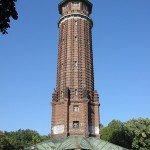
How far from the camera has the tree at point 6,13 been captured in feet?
38.9

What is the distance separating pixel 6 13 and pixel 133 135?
142 ft

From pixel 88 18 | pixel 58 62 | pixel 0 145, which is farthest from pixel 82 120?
pixel 0 145

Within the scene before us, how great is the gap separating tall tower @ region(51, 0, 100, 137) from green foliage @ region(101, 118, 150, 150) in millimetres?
14370

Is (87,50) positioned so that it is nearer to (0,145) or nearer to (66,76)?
(66,76)

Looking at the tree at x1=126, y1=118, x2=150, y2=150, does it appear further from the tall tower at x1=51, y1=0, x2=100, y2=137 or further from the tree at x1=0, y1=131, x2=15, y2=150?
the tree at x1=0, y1=131, x2=15, y2=150

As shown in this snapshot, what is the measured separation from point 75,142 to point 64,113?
15.0ft

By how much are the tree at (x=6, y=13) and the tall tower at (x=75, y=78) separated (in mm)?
26308

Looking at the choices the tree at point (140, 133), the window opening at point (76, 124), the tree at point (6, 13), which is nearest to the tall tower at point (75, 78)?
the window opening at point (76, 124)

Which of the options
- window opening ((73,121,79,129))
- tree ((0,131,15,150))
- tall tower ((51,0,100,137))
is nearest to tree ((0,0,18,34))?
tall tower ((51,0,100,137))

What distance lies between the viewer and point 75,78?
39.6 meters

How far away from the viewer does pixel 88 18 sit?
4472 centimetres

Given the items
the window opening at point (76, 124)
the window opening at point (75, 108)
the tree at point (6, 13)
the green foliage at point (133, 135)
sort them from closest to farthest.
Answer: the tree at point (6, 13) → the window opening at point (76, 124) → the window opening at point (75, 108) → the green foliage at point (133, 135)

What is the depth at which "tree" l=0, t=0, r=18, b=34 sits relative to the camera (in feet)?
38.9

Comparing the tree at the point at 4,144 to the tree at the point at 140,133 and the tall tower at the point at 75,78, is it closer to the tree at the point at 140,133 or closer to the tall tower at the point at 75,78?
the tall tower at the point at 75,78
